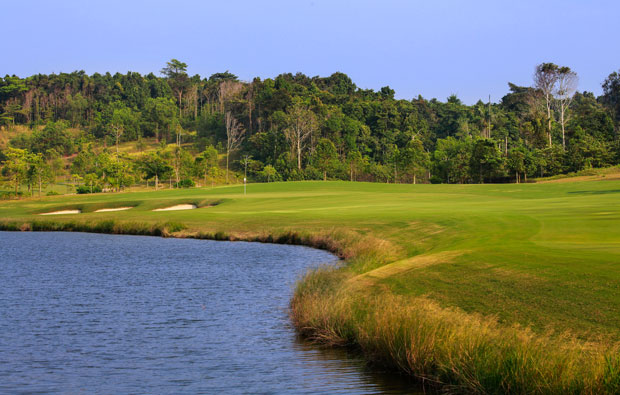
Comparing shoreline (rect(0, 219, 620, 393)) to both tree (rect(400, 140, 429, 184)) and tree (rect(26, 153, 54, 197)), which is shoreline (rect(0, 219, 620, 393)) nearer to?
tree (rect(26, 153, 54, 197))

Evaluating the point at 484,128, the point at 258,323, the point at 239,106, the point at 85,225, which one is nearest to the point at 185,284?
the point at 258,323

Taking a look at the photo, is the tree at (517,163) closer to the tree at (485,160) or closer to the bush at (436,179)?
the tree at (485,160)

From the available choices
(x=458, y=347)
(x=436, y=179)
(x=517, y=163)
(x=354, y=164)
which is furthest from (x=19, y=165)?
(x=458, y=347)

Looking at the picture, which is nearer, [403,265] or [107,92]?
[403,265]

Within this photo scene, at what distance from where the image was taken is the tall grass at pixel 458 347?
10.1 meters

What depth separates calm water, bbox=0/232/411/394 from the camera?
13.4 meters

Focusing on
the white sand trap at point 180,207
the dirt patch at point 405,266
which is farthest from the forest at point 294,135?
the dirt patch at point 405,266

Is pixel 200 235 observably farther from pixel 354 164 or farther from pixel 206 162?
pixel 354 164

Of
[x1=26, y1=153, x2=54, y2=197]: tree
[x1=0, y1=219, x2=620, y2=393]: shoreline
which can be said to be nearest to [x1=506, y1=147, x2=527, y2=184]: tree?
[x1=26, y1=153, x2=54, y2=197]: tree

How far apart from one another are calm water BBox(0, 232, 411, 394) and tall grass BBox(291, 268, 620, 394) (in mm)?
619

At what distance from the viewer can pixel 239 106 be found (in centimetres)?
16500

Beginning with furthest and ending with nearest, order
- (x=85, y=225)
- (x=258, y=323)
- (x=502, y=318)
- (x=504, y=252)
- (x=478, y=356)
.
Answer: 1. (x=85, y=225)
2. (x=504, y=252)
3. (x=258, y=323)
4. (x=502, y=318)
5. (x=478, y=356)

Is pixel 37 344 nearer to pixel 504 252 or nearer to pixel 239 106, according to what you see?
pixel 504 252

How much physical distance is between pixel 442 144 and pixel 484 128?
13098mm
